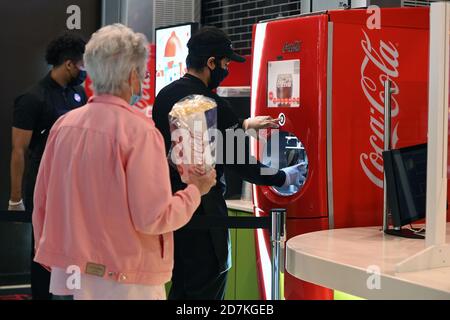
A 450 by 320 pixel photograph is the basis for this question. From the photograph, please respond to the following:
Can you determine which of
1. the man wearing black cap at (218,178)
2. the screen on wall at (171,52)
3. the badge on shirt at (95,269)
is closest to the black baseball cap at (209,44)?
the man wearing black cap at (218,178)

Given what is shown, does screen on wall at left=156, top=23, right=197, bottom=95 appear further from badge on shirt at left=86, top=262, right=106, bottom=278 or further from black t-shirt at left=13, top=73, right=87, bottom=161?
badge on shirt at left=86, top=262, right=106, bottom=278

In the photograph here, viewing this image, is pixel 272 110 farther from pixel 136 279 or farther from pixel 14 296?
pixel 14 296

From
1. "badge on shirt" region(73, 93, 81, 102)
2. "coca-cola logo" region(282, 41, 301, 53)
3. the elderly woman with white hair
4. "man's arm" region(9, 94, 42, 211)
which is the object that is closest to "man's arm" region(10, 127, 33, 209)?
"man's arm" region(9, 94, 42, 211)

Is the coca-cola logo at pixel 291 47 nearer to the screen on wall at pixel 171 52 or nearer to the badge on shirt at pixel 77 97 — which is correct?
the badge on shirt at pixel 77 97

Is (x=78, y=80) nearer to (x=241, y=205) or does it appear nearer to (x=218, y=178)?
(x=241, y=205)

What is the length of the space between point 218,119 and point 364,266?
1.33 meters

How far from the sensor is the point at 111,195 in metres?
2.38

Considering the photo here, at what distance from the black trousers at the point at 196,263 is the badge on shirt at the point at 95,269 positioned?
1.23 m

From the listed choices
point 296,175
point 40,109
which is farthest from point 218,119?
point 40,109

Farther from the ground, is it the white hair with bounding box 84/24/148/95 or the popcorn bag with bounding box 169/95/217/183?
the white hair with bounding box 84/24/148/95

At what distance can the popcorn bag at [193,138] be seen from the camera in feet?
8.77

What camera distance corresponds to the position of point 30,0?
7254mm

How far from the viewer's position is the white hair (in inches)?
97.0
